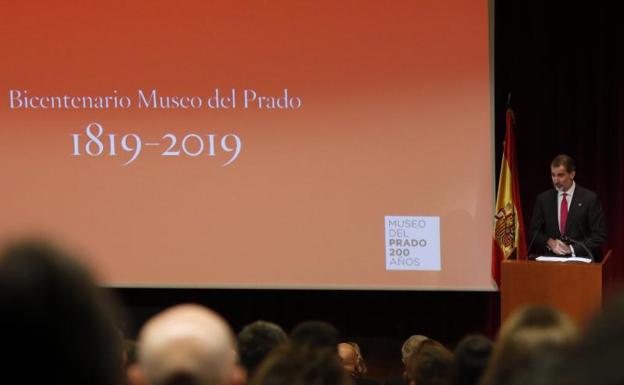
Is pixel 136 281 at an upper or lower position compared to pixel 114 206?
lower

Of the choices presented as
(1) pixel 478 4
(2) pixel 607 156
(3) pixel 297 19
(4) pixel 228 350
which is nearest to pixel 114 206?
(3) pixel 297 19

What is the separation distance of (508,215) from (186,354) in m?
5.58

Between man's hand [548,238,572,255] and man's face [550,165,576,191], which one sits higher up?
man's face [550,165,576,191]

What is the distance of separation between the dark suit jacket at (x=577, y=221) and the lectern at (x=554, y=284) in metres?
0.30

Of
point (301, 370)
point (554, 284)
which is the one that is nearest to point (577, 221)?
point (554, 284)

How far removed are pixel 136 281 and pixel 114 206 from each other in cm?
56

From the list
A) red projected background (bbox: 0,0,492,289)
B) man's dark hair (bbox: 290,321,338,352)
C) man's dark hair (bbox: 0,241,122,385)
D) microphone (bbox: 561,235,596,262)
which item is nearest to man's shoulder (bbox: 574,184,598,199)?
microphone (bbox: 561,235,596,262)

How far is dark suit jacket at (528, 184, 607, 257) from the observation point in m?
6.37

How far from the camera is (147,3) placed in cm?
705

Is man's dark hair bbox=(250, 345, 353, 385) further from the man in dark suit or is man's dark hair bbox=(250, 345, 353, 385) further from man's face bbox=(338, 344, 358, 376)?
the man in dark suit

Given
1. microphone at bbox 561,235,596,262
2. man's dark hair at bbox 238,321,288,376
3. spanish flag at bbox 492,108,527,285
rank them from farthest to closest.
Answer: spanish flag at bbox 492,108,527,285, microphone at bbox 561,235,596,262, man's dark hair at bbox 238,321,288,376

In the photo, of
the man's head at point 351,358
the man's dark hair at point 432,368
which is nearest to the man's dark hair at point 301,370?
the man's dark hair at point 432,368

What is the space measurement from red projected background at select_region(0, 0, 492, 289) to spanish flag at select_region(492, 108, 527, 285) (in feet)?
0.44

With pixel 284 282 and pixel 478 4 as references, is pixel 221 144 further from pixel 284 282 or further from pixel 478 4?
pixel 478 4
